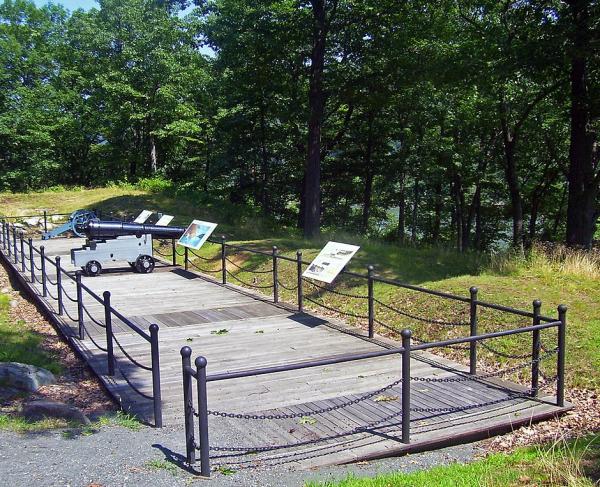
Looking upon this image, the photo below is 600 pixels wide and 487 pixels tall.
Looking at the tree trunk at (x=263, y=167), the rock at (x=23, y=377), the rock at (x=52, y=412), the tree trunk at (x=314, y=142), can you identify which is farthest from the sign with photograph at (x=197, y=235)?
the tree trunk at (x=263, y=167)

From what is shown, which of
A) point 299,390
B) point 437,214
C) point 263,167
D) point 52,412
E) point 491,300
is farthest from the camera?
point 437,214

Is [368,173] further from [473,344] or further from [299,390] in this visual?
[299,390]

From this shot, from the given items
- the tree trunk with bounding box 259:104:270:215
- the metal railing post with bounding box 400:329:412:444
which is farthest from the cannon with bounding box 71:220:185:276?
the tree trunk with bounding box 259:104:270:215

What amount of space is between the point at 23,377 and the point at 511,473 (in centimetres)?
576

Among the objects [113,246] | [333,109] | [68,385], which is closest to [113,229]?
[113,246]

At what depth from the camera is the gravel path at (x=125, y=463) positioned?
4.41 metres

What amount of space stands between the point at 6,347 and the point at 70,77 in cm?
3898

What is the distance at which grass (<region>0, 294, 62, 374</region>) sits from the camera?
28.1 feet

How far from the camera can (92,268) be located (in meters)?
15.6

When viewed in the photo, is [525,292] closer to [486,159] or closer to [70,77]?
[486,159]

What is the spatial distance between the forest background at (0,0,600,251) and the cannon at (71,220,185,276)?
600cm

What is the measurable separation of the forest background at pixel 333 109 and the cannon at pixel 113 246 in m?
6.00

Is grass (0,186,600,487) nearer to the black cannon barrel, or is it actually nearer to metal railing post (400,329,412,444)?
metal railing post (400,329,412,444)

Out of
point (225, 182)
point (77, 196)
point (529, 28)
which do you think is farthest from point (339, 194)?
point (529, 28)
